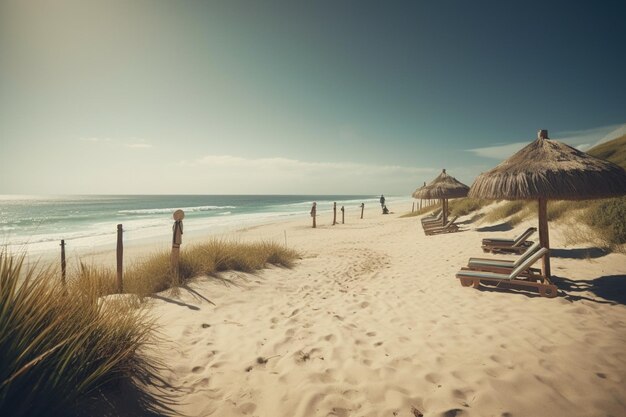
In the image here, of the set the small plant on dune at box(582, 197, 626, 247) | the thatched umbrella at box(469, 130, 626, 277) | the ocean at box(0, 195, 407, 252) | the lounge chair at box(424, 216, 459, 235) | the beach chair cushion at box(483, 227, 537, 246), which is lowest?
the ocean at box(0, 195, 407, 252)

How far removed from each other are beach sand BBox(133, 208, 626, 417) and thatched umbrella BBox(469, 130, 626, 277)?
1.79 meters

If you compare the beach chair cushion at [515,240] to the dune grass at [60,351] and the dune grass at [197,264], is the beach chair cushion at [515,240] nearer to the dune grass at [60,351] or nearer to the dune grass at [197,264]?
the dune grass at [197,264]

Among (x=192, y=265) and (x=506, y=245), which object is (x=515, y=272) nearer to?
(x=506, y=245)

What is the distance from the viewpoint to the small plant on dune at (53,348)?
1763mm

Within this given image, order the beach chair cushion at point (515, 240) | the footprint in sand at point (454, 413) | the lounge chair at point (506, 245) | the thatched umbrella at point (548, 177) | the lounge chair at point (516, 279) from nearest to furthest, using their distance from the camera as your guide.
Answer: the footprint in sand at point (454, 413), the lounge chair at point (516, 279), the thatched umbrella at point (548, 177), the beach chair cushion at point (515, 240), the lounge chair at point (506, 245)

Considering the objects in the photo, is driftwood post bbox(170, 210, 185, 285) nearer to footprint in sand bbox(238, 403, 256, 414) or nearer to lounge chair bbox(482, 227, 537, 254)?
footprint in sand bbox(238, 403, 256, 414)

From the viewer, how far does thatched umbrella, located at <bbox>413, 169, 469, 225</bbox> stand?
47.9 ft

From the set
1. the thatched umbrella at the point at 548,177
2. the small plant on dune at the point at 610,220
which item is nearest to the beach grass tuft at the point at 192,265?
the thatched umbrella at the point at 548,177

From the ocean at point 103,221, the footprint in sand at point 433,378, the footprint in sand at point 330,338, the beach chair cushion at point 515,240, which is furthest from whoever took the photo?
the ocean at point 103,221

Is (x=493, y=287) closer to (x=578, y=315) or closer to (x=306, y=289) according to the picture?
(x=578, y=315)

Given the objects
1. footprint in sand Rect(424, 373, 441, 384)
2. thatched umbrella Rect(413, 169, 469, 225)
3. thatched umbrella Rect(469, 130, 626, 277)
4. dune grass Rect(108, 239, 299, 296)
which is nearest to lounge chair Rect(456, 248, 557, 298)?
thatched umbrella Rect(469, 130, 626, 277)

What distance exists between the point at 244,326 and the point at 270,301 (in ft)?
3.70

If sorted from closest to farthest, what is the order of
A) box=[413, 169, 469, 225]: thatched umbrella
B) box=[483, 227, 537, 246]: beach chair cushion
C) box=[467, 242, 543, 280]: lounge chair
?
1. box=[467, 242, 543, 280]: lounge chair
2. box=[483, 227, 537, 246]: beach chair cushion
3. box=[413, 169, 469, 225]: thatched umbrella

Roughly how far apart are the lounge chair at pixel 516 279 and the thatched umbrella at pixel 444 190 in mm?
8767
